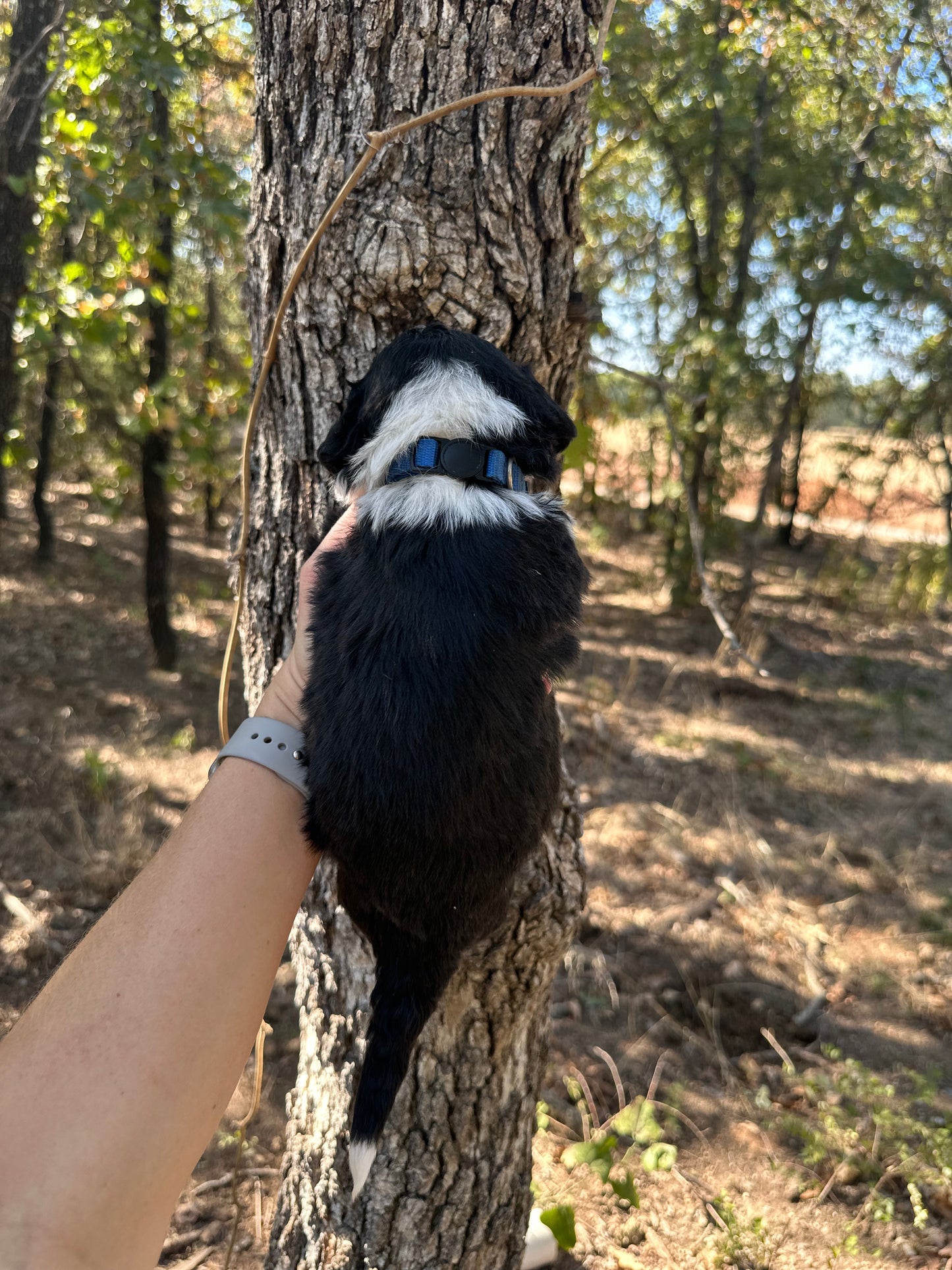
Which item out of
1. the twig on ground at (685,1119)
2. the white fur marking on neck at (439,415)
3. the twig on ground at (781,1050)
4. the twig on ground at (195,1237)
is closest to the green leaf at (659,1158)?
the twig on ground at (685,1119)

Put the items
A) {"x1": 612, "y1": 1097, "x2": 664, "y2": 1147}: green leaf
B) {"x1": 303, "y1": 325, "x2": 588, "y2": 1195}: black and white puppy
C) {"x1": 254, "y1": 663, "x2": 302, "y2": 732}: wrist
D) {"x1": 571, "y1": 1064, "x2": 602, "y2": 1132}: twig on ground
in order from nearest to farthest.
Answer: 1. {"x1": 303, "y1": 325, "x2": 588, "y2": 1195}: black and white puppy
2. {"x1": 254, "y1": 663, "x2": 302, "y2": 732}: wrist
3. {"x1": 612, "y1": 1097, "x2": 664, "y2": 1147}: green leaf
4. {"x1": 571, "y1": 1064, "x2": 602, "y2": 1132}: twig on ground

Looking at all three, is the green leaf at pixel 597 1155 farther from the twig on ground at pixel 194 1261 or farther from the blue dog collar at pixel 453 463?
the blue dog collar at pixel 453 463

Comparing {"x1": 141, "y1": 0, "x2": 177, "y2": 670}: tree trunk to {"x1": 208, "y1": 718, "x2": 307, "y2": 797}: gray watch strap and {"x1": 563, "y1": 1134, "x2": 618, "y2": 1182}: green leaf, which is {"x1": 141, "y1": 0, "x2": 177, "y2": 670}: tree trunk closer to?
{"x1": 208, "y1": 718, "x2": 307, "y2": 797}: gray watch strap

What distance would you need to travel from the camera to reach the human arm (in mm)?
879

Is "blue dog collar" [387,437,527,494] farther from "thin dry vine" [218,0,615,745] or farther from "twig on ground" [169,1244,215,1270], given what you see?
"twig on ground" [169,1244,215,1270]

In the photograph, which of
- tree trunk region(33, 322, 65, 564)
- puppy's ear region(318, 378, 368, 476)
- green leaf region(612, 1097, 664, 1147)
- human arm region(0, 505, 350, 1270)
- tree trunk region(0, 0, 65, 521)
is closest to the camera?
human arm region(0, 505, 350, 1270)

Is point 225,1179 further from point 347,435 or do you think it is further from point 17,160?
point 17,160

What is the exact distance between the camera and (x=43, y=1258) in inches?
33.1

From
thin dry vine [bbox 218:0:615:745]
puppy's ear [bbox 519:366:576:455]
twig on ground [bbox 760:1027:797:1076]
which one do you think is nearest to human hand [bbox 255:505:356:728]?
thin dry vine [bbox 218:0:615:745]

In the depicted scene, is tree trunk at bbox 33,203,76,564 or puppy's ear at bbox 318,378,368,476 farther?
tree trunk at bbox 33,203,76,564

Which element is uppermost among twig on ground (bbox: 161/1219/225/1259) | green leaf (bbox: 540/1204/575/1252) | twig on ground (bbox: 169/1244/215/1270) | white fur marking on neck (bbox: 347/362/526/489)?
white fur marking on neck (bbox: 347/362/526/489)

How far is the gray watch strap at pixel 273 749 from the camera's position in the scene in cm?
126

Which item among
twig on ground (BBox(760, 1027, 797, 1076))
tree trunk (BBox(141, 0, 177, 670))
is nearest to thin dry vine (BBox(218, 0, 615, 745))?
twig on ground (BBox(760, 1027, 797, 1076))

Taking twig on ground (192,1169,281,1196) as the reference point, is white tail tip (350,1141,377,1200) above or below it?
above
